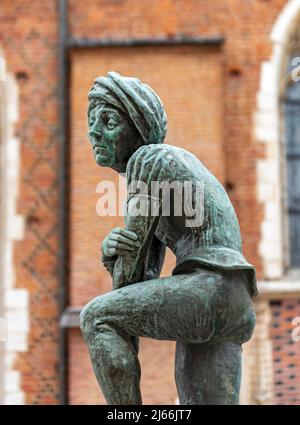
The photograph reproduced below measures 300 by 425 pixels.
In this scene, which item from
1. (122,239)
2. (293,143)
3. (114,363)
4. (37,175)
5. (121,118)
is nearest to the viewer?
(114,363)

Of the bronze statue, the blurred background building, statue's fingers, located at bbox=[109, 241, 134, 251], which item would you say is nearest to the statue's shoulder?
the bronze statue

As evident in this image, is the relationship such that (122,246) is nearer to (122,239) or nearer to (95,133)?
(122,239)

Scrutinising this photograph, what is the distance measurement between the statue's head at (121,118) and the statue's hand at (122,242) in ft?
1.16

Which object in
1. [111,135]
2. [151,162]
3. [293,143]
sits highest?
[293,143]

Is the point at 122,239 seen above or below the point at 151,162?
below

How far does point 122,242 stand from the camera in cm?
365

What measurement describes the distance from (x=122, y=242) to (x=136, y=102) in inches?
19.7

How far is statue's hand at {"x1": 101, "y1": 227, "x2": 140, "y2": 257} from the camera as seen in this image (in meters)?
3.65

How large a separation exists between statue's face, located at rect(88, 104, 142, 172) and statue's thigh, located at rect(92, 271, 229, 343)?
54 centimetres

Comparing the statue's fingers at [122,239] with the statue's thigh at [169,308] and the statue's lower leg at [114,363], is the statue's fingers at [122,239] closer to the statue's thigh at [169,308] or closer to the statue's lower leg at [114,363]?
the statue's thigh at [169,308]

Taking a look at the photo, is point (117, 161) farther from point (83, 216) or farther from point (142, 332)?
point (83, 216)

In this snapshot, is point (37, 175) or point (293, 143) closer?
point (37, 175)

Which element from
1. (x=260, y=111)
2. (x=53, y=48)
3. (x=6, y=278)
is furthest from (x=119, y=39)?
(x=6, y=278)

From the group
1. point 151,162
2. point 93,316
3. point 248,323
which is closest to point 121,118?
point 151,162
